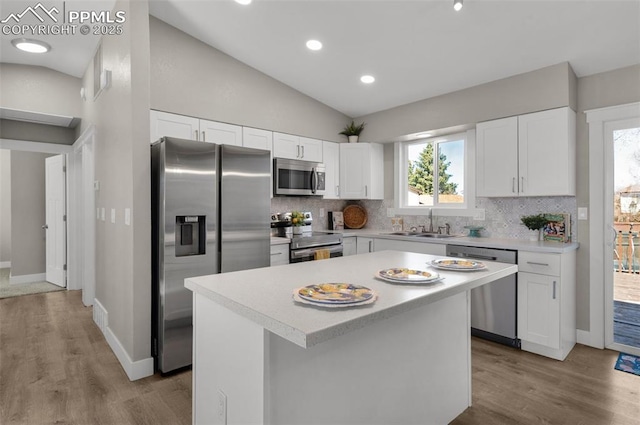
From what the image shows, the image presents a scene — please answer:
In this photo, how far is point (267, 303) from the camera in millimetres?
1271

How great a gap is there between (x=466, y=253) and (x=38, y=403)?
347 cm

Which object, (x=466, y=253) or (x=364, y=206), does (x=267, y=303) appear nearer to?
(x=466, y=253)

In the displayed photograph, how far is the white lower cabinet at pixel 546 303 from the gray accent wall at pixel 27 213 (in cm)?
692

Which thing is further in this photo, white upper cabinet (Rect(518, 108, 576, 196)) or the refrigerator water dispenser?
white upper cabinet (Rect(518, 108, 576, 196))

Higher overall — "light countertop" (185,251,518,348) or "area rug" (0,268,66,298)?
"light countertop" (185,251,518,348)

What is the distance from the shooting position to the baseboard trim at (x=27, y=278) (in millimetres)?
5582

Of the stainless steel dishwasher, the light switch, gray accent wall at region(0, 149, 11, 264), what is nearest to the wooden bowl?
the stainless steel dishwasher

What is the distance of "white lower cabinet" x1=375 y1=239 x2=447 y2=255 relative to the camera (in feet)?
11.5

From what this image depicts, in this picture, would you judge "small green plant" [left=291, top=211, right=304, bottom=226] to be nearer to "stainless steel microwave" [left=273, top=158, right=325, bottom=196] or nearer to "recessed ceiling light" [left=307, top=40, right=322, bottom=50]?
"stainless steel microwave" [left=273, top=158, right=325, bottom=196]

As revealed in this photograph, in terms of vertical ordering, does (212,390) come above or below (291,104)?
below

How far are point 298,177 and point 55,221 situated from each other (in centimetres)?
396

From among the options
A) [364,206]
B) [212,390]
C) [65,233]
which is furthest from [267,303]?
[65,233]

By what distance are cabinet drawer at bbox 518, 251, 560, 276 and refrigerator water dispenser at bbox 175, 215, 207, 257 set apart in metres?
2.67

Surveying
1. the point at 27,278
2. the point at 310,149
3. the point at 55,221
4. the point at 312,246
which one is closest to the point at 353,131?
the point at 310,149
